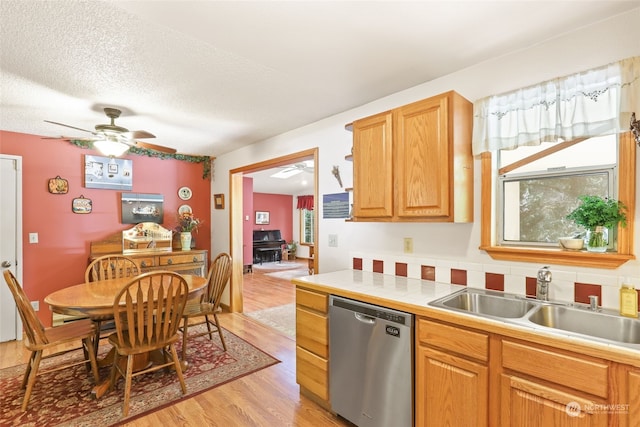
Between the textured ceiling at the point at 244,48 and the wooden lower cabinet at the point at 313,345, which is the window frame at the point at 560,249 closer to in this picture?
the textured ceiling at the point at 244,48

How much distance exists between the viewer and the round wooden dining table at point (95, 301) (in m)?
2.11

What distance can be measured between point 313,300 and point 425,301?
0.81 metres

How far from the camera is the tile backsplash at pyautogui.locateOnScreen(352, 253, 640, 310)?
5.14 feet

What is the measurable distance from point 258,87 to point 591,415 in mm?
2646

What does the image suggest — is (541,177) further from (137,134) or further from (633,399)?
(137,134)

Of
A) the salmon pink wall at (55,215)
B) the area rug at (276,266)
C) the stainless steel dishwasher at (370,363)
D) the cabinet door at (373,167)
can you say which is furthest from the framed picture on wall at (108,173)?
the area rug at (276,266)

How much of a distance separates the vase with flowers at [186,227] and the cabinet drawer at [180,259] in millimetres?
225

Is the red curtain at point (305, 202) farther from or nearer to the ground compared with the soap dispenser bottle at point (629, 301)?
farther from the ground

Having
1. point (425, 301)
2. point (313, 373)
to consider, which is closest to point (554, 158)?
point (425, 301)

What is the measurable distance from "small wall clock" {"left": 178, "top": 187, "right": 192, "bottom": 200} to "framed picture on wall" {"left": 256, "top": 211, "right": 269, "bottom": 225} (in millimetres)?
4830

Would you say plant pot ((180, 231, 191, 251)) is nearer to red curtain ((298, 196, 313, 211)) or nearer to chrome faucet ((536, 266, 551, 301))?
chrome faucet ((536, 266, 551, 301))

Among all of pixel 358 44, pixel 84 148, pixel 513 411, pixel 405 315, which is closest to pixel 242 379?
pixel 405 315

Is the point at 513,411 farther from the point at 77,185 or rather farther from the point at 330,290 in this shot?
the point at 77,185

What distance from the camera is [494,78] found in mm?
1963
